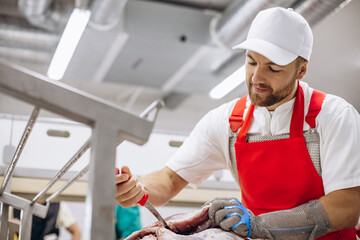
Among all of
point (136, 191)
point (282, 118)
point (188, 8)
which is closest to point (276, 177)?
point (282, 118)

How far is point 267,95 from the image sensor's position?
1.92 m

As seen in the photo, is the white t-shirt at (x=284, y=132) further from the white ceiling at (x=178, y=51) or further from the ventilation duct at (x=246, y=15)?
the white ceiling at (x=178, y=51)

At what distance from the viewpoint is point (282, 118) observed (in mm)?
1960

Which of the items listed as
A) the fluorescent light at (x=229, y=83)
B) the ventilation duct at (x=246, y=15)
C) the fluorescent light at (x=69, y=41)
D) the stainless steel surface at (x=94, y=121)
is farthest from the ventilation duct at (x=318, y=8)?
the stainless steel surface at (x=94, y=121)

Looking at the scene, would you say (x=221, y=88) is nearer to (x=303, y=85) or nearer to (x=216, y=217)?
(x=303, y=85)

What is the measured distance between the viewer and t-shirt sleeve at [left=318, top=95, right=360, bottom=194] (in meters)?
1.73

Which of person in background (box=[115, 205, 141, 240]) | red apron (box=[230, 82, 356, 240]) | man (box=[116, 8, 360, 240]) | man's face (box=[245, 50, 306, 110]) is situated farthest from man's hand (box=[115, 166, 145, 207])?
person in background (box=[115, 205, 141, 240])

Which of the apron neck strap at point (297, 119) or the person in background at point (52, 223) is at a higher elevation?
the apron neck strap at point (297, 119)

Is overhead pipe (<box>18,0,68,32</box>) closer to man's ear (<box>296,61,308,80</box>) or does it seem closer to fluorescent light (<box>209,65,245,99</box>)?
fluorescent light (<box>209,65,245,99</box>)

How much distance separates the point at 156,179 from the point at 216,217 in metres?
0.65

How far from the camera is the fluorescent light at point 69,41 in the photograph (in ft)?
15.5

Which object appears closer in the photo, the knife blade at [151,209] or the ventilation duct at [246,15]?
the knife blade at [151,209]

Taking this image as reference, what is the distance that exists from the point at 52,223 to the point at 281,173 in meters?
2.81

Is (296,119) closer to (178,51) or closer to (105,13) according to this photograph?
(105,13)
